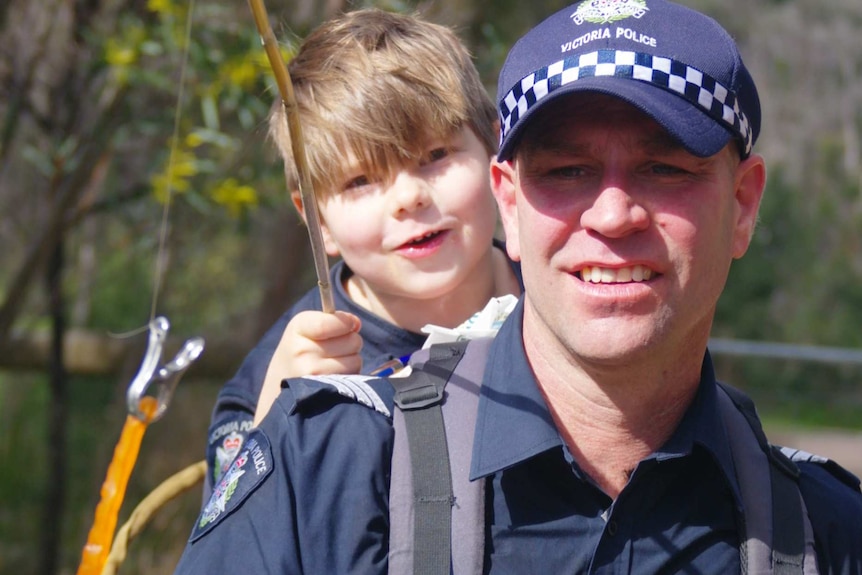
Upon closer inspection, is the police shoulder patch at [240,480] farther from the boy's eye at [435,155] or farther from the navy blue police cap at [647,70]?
the boy's eye at [435,155]

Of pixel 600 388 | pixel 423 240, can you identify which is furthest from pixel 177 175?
pixel 600 388

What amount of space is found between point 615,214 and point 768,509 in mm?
551

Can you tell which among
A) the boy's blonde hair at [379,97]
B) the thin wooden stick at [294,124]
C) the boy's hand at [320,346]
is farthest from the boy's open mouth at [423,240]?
the thin wooden stick at [294,124]

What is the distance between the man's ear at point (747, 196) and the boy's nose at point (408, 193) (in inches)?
30.1

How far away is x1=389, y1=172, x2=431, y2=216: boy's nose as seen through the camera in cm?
244

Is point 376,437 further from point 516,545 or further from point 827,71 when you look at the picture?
point 827,71

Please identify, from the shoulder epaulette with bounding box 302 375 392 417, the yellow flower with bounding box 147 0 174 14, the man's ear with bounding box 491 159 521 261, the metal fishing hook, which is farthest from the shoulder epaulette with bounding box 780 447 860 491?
the yellow flower with bounding box 147 0 174 14

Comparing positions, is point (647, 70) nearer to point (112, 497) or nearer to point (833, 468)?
point (833, 468)

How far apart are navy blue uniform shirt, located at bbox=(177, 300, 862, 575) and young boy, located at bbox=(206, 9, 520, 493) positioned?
534 millimetres

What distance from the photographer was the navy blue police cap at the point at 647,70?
1.70 m

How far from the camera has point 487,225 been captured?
2.56 m

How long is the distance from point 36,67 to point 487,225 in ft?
9.97

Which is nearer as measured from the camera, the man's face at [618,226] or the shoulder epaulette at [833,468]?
the man's face at [618,226]

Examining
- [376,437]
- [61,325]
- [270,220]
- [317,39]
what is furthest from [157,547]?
[376,437]
